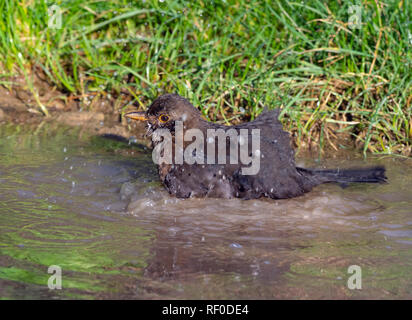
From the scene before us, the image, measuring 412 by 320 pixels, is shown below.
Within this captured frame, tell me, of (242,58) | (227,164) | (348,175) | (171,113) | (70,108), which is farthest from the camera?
(70,108)

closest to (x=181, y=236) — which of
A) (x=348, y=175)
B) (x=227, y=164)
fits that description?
(x=227, y=164)

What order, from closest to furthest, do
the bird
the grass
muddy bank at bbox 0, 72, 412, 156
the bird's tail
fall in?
the bird → the bird's tail → the grass → muddy bank at bbox 0, 72, 412, 156

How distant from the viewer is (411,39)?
21.2 ft

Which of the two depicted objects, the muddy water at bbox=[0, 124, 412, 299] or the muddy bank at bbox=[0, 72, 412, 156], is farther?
the muddy bank at bbox=[0, 72, 412, 156]

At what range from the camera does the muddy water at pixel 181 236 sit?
3.65 m

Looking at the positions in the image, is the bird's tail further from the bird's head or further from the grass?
the bird's head

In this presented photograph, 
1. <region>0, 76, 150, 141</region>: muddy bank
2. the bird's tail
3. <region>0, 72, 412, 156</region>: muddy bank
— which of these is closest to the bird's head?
the bird's tail

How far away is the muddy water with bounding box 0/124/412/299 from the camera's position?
12.0 feet

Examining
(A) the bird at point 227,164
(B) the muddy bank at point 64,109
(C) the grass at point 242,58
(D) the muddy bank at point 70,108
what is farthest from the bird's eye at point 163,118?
(B) the muddy bank at point 64,109

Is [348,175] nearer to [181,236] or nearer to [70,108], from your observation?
[181,236]

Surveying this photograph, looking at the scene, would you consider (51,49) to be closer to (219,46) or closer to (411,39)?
(219,46)

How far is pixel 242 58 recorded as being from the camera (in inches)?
264

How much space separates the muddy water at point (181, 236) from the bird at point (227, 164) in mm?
102

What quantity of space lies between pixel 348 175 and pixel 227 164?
4.26 feet
